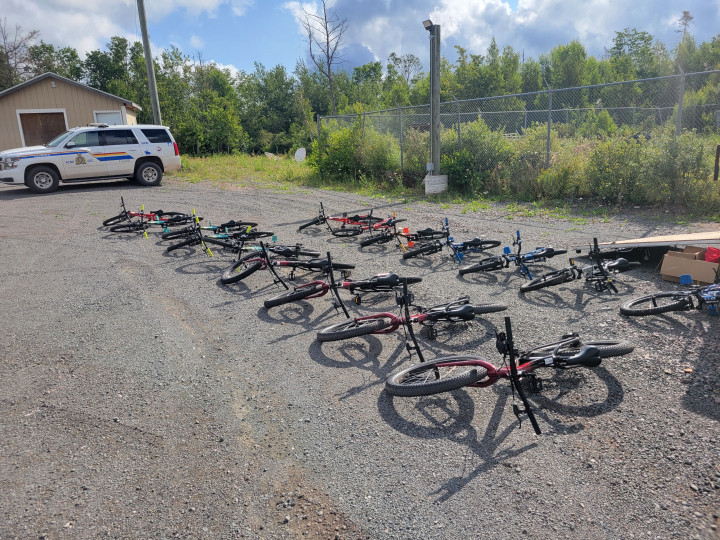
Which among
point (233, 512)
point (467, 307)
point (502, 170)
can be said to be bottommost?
point (233, 512)

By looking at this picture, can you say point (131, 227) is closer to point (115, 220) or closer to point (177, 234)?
point (115, 220)

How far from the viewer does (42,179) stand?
1551cm

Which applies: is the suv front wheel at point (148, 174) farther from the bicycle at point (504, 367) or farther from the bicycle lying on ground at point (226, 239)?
the bicycle at point (504, 367)

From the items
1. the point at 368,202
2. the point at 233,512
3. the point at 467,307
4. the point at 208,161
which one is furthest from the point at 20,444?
the point at 208,161

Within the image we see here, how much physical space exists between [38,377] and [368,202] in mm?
9970

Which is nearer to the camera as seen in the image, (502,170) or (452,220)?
(452,220)

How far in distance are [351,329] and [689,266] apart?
4019 mm

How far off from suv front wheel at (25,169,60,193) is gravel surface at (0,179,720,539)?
10829 mm

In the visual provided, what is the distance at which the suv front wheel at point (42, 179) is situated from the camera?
50.1 ft

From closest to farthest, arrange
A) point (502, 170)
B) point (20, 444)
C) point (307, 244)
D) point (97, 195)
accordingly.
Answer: point (20, 444)
point (307, 244)
point (502, 170)
point (97, 195)

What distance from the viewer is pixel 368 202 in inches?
534

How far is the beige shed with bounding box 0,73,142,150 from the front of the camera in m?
22.8

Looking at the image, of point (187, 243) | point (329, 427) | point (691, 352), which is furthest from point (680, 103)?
point (329, 427)

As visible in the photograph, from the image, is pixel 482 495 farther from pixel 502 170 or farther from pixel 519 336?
pixel 502 170
